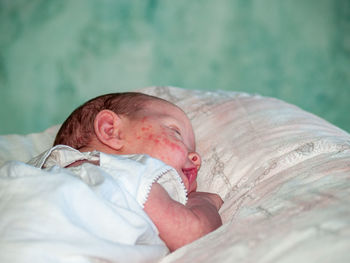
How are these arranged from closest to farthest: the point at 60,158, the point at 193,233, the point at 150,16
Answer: the point at 193,233
the point at 60,158
the point at 150,16

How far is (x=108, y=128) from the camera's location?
3.68 feet

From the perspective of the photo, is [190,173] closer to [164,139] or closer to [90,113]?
[164,139]

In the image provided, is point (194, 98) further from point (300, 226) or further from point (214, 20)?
point (300, 226)

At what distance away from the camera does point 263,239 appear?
0.71m

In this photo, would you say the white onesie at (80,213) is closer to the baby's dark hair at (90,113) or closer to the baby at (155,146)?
the baby at (155,146)

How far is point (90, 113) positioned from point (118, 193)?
41 centimetres

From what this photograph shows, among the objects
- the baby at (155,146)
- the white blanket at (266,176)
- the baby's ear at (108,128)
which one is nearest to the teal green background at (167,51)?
the white blanket at (266,176)

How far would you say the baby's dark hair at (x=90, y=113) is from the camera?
45.6 inches

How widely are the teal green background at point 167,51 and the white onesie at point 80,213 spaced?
1000mm

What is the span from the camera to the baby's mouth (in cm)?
110

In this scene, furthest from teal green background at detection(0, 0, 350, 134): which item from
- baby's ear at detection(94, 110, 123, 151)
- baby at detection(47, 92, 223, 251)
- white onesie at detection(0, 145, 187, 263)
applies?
white onesie at detection(0, 145, 187, 263)

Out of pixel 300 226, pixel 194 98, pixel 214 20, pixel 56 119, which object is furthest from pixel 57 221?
pixel 214 20

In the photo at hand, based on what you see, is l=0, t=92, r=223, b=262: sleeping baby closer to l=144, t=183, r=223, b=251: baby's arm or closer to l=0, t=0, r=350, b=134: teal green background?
l=144, t=183, r=223, b=251: baby's arm

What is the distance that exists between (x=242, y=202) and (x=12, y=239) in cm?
47
